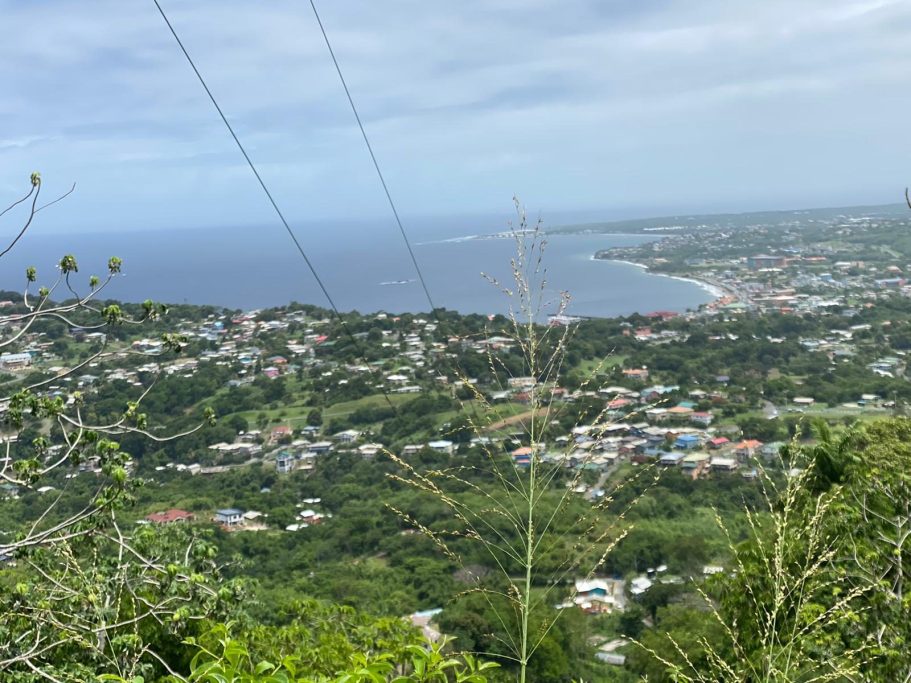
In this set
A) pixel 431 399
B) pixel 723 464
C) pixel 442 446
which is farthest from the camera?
pixel 431 399

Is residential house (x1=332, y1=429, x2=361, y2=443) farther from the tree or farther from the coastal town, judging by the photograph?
the tree

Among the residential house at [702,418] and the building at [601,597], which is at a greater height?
the residential house at [702,418]

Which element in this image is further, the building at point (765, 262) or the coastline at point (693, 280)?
the building at point (765, 262)

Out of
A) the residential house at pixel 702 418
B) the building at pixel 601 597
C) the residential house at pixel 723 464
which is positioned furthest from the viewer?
the residential house at pixel 702 418

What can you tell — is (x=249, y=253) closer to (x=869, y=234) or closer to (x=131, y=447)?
(x=869, y=234)

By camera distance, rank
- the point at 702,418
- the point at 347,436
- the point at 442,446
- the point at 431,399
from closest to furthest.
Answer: the point at 442,446
the point at 702,418
the point at 347,436
the point at 431,399

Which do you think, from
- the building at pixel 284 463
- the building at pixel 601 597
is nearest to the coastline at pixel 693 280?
the building at pixel 284 463

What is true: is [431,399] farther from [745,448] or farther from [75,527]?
[75,527]

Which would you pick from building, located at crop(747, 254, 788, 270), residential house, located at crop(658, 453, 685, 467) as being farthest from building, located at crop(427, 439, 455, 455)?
building, located at crop(747, 254, 788, 270)

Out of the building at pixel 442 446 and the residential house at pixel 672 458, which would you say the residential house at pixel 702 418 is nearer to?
the residential house at pixel 672 458

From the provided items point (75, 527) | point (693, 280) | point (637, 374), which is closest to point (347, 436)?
point (637, 374)
